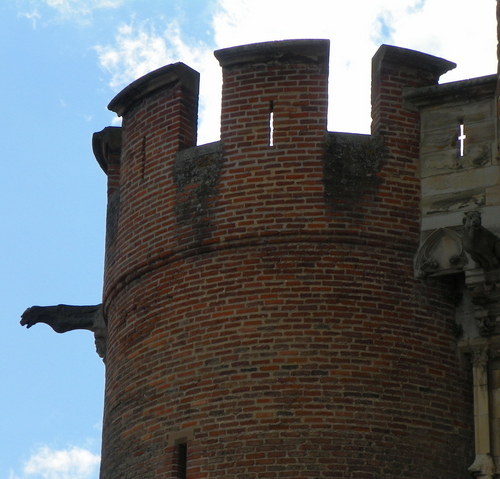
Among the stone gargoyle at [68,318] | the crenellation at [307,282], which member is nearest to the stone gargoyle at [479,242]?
the crenellation at [307,282]

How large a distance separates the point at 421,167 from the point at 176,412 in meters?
3.94

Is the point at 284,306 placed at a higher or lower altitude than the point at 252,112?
lower

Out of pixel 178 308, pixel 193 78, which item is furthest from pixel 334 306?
pixel 193 78

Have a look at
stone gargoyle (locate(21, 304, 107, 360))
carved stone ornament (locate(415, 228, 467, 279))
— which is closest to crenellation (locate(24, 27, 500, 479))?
carved stone ornament (locate(415, 228, 467, 279))

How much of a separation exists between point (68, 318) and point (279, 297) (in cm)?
422

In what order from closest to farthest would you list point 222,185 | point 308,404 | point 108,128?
point 308,404, point 222,185, point 108,128

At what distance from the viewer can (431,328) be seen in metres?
19.4

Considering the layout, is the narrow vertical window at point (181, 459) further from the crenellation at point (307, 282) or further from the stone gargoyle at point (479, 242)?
the stone gargoyle at point (479, 242)

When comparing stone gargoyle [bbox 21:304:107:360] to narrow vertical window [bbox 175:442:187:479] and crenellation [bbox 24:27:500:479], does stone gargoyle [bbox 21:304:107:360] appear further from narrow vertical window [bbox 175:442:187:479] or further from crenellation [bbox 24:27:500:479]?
narrow vertical window [bbox 175:442:187:479]

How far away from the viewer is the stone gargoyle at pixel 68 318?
72.8 ft

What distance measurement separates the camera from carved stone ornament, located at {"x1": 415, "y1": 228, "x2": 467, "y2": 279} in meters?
19.5

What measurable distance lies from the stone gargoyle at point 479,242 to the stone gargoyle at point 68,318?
533cm

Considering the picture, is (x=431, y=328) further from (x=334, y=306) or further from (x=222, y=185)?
(x=222, y=185)

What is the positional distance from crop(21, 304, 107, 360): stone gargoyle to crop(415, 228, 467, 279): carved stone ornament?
4.64 meters
